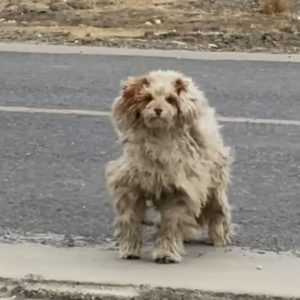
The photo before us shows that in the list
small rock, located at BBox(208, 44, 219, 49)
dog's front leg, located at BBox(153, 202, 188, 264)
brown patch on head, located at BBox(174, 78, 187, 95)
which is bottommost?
small rock, located at BBox(208, 44, 219, 49)

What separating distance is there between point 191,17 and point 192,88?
9427 millimetres

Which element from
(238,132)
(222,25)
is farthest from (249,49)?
(238,132)

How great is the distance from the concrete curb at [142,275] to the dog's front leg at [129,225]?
63 millimetres

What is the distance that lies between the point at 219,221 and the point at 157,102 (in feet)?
3.14

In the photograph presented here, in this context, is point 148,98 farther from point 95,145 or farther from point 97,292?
point 95,145

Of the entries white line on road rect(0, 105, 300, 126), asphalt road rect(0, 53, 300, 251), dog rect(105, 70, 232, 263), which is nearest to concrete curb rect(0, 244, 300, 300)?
dog rect(105, 70, 232, 263)

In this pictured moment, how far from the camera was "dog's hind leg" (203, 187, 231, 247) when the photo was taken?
6410 mm

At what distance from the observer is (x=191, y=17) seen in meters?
15.2

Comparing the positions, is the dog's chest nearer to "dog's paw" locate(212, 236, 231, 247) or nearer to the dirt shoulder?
"dog's paw" locate(212, 236, 231, 247)

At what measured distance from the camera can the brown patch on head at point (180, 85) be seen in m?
5.85

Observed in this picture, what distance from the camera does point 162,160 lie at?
19.4ft

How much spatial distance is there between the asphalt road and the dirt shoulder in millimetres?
957

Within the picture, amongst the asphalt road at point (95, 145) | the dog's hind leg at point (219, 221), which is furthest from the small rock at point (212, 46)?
the dog's hind leg at point (219, 221)

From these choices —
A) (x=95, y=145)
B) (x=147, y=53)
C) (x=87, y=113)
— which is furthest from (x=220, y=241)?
(x=147, y=53)
